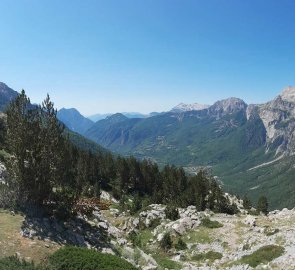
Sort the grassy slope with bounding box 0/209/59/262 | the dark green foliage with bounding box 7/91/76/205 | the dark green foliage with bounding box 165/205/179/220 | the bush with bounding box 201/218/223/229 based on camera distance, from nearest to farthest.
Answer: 1. the grassy slope with bounding box 0/209/59/262
2. the dark green foliage with bounding box 7/91/76/205
3. the bush with bounding box 201/218/223/229
4. the dark green foliage with bounding box 165/205/179/220

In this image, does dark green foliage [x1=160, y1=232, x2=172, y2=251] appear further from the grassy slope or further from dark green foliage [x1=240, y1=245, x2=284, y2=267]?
the grassy slope

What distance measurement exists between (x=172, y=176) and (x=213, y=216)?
3184 centimetres

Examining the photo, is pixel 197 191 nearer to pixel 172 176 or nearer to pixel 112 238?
pixel 172 176


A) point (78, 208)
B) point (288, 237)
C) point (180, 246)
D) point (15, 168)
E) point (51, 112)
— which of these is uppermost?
point (51, 112)

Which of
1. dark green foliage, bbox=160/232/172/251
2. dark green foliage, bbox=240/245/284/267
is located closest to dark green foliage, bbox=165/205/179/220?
dark green foliage, bbox=160/232/172/251

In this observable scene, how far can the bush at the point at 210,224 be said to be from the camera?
55.0m

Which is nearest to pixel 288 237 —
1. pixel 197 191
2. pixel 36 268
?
pixel 36 268

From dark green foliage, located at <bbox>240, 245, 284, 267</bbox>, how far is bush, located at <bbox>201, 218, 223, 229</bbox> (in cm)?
1541

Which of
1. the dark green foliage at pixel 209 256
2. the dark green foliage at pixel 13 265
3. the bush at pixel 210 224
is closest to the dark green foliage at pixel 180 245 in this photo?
the dark green foliage at pixel 209 256

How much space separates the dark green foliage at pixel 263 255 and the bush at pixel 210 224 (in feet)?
50.6

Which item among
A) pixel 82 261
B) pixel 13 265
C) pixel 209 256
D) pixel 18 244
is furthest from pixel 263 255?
pixel 13 265

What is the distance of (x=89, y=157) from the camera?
104 m

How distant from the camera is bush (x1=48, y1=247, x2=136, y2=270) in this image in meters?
25.8

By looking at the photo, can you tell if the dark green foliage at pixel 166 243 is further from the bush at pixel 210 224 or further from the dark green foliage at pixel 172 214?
the dark green foliage at pixel 172 214
